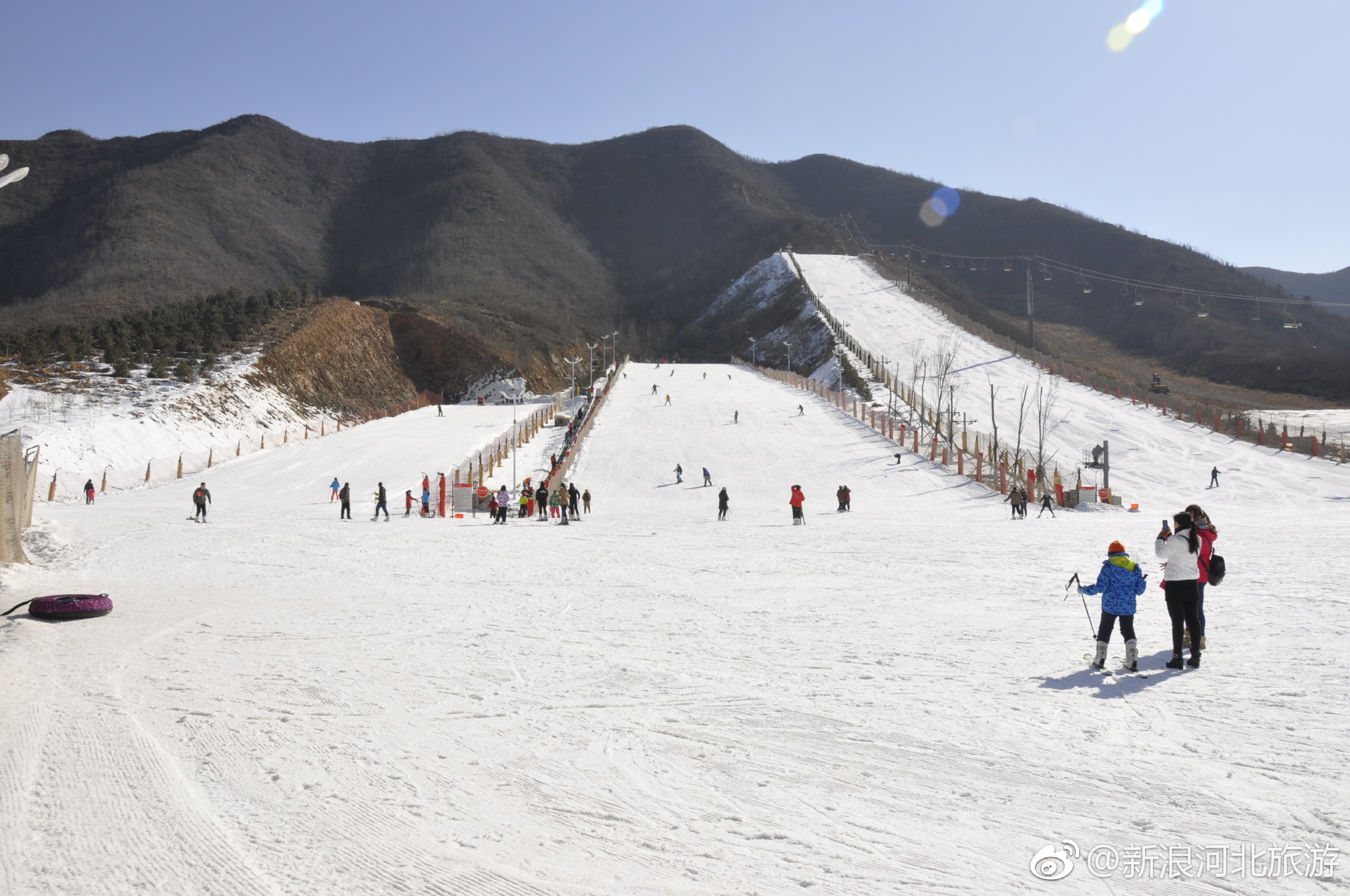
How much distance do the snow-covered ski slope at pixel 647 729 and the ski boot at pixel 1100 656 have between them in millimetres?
275

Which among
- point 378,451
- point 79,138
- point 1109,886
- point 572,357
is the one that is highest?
point 79,138

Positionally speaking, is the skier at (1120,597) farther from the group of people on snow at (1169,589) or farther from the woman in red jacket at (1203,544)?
the woman in red jacket at (1203,544)

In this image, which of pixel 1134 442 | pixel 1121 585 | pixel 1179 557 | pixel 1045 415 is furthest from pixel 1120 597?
pixel 1045 415

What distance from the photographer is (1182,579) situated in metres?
7.50

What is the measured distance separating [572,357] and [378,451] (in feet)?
177

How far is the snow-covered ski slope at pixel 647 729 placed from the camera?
4.46 metres

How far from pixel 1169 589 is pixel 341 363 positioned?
70.7 metres

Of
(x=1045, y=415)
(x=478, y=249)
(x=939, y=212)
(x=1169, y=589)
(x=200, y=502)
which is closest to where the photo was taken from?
(x=1169, y=589)

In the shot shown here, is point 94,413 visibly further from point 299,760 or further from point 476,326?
point 476,326

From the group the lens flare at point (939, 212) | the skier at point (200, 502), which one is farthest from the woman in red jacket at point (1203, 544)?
the lens flare at point (939, 212)

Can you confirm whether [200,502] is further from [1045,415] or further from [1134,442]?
[1134,442]

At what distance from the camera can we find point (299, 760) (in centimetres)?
573

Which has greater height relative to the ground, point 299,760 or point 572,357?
point 572,357

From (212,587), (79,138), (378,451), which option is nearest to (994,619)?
(212,587)
